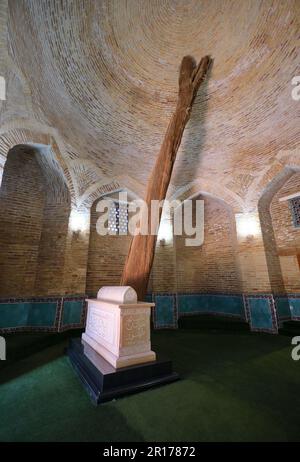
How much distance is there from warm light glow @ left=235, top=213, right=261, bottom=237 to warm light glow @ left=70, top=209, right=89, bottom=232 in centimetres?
482

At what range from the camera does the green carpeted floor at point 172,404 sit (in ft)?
6.43

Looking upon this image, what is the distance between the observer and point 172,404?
95.6 inches

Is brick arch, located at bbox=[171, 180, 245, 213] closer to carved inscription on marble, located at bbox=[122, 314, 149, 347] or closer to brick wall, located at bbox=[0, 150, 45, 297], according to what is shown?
brick wall, located at bbox=[0, 150, 45, 297]

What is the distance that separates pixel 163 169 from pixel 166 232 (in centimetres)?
241

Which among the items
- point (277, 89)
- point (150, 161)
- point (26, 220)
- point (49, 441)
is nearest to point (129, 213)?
point (150, 161)

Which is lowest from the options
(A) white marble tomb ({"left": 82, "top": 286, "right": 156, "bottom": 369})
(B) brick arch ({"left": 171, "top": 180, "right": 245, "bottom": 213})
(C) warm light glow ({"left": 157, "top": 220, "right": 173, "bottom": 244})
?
(A) white marble tomb ({"left": 82, "top": 286, "right": 156, "bottom": 369})

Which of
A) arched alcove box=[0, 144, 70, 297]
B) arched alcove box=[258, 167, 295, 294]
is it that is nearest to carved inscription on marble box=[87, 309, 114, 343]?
arched alcove box=[0, 144, 70, 297]

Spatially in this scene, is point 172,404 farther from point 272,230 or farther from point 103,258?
point 272,230

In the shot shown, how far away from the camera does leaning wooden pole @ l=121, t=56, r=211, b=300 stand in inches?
176

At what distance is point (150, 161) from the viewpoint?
24.3 ft

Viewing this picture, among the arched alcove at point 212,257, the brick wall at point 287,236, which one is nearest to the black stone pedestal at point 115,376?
the arched alcove at point 212,257

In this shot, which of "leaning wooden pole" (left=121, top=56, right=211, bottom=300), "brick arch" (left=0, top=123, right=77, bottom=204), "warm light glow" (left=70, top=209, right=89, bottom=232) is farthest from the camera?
"warm light glow" (left=70, top=209, right=89, bottom=232)
